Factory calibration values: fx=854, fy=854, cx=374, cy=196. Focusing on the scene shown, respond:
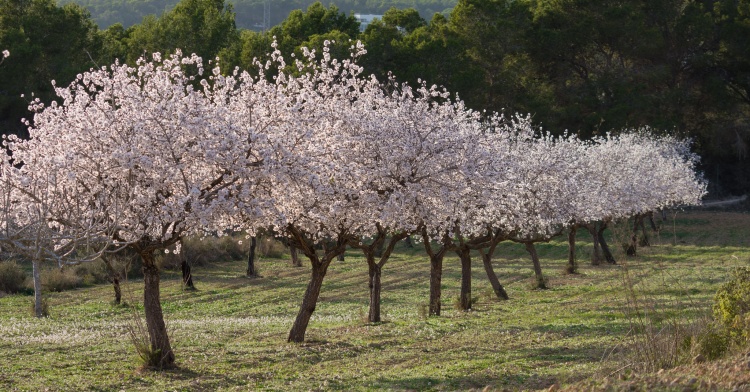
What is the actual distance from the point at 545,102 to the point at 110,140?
48.9 metres

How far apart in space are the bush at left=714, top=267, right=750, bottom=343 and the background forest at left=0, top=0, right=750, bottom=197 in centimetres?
4342

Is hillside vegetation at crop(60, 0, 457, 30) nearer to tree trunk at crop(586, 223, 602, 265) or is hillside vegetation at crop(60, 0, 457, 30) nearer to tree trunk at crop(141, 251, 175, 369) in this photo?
tree trunk at crop(586, 223, 602, 265)

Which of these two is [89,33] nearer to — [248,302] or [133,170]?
[248,302]

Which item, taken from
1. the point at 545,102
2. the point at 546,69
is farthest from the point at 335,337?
the point at 546,69

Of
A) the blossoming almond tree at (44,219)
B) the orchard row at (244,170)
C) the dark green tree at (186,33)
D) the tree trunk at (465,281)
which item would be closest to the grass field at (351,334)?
the tree trunk at (465,281)

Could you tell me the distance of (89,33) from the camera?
198 ft

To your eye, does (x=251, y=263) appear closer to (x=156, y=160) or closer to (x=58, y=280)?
(x=58, y=280)

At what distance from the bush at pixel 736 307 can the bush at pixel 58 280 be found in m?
31.4

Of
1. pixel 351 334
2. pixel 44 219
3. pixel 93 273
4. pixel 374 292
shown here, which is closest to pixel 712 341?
pixel 44 219

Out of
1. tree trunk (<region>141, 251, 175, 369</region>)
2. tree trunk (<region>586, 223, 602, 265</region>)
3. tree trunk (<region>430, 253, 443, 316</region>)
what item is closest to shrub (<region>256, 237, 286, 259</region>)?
tree trunk (<region>586, 223, 602, 265</region>)

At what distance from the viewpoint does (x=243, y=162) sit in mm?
16750

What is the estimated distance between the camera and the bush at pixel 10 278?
37.4 meters

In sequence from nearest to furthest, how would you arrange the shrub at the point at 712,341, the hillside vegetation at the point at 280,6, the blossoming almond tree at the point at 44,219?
the blossoming almond tree at the point at 44,219 → the shrub at the point at 712,341 → the hillside vegetation at the point at 280,6

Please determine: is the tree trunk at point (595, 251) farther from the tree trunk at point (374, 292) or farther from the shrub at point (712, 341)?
the shrub at point (712, 341)
